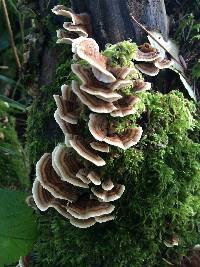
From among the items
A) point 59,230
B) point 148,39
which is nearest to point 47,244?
point 59,230

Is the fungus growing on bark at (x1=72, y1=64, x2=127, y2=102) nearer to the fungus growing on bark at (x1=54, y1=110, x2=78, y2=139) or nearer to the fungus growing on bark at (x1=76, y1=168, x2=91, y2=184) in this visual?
the fungus growing on bark at (x1=54, y1=110, x2=78, y2=139)

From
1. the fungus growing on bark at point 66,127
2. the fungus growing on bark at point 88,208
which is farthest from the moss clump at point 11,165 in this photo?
the fungus growing on bark at point 88,208

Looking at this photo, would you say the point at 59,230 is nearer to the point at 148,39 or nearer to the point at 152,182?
the point at 152,182

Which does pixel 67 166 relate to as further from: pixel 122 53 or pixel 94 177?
pixel 122 53

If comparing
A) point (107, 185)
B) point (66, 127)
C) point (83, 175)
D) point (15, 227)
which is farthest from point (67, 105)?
point (15, 227)

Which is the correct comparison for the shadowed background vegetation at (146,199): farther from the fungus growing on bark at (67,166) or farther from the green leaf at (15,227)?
the fungus growing on bark at (67,166)

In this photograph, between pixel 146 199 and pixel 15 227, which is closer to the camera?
pixel 146 199

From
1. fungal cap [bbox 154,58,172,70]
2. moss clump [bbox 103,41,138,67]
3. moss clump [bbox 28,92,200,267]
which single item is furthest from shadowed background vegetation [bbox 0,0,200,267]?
moss clump [bbox 103,41,138,67]
